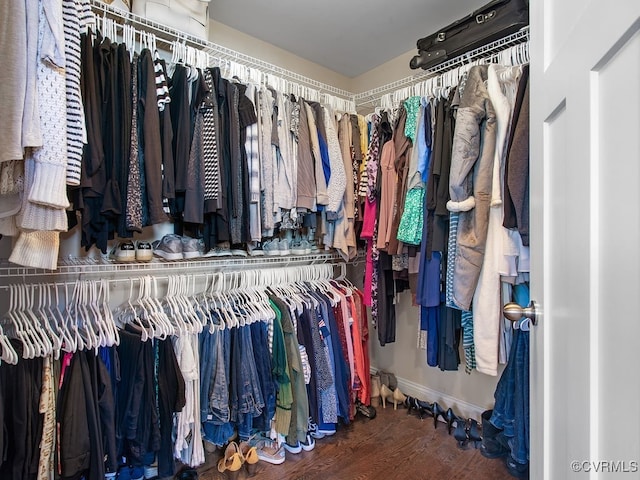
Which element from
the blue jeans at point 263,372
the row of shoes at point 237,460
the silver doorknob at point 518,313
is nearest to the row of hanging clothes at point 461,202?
the silver doorknob at point 518,313

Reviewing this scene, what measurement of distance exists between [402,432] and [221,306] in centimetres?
135

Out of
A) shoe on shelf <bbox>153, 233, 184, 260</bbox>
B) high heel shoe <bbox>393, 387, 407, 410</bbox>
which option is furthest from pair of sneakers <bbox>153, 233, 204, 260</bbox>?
high heel shoe <bbox>393, 387, 407, 410</bbox>

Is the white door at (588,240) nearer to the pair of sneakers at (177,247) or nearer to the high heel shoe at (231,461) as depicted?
the high heel shoe at (231,461)


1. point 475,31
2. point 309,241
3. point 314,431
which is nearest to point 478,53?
point 475,31

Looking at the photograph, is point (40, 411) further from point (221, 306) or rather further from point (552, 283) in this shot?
point (552, 283)

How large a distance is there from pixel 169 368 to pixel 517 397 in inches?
60.2

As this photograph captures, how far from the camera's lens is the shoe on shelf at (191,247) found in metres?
1.78

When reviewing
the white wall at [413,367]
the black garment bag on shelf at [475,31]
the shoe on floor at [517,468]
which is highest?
the black garment bag on shelf at [475,31]

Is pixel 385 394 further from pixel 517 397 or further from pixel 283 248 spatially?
pixel 283 248

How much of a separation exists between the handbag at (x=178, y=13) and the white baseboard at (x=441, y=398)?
2580 millimetres

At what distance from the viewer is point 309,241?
91.5 inches

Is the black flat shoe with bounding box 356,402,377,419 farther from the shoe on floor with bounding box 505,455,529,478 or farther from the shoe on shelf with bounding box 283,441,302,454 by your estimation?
the shoe on floor with bounding box 505,455,529,478

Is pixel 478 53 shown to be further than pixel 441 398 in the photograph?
No

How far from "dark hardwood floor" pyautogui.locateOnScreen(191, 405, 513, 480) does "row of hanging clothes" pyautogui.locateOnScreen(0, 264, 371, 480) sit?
0.40 feet
